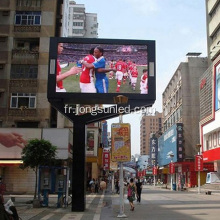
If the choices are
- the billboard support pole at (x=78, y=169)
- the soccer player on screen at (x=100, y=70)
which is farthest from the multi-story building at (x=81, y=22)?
the billboard support pole at (x=78, y=169)

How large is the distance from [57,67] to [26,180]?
17.9m

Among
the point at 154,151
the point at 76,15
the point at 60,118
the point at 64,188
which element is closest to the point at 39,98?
the point at 60,118

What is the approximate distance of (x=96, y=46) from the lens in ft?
67.9

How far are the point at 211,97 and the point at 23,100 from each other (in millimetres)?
26556

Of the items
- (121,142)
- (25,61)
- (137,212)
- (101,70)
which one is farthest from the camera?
(25,61)

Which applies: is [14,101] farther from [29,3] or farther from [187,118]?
[187,118]

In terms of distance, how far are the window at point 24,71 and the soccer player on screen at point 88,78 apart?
19.5 metres

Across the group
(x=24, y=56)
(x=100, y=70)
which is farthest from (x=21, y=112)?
(x=100, y=70)

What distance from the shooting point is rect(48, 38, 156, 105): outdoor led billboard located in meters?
20.1

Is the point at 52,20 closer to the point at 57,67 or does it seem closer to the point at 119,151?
the point at 57,67

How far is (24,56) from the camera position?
3903 centimetres

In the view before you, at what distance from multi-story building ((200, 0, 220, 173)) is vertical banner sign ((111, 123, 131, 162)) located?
31.1m

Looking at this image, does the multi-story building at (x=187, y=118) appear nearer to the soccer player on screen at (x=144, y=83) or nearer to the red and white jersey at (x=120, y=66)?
the soccer player on screen at (x=144, y=83)

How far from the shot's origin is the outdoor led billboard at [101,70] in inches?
790
